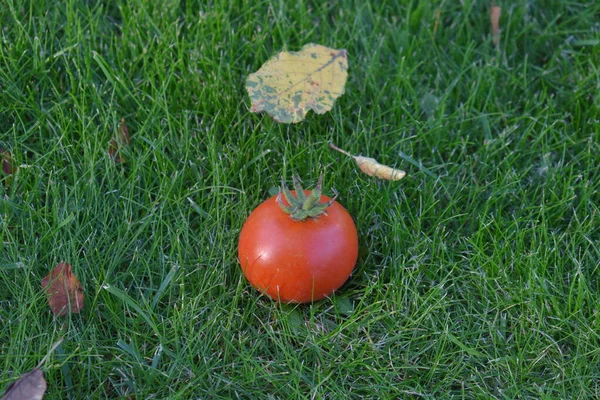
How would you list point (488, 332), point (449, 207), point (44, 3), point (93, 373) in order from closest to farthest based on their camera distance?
point (93, 373) → point (488, 332) → point (449, 207) → point (44, 3)

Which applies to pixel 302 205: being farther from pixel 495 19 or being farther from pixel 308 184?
pixel 495 19

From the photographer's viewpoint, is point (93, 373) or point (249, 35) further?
point (249, 35)

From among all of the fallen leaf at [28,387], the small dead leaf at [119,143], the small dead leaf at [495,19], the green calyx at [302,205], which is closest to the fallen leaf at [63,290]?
the fallen leaf at [28,387]

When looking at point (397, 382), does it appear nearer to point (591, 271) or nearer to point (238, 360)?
point (238, 360)

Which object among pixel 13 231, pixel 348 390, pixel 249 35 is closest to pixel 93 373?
pixel 13 231

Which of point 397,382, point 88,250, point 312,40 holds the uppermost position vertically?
point 312,40

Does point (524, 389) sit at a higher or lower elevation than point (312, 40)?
lower

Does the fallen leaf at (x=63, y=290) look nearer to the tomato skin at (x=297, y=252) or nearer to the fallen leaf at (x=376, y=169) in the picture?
the tomato skin at (x=297, y=252)

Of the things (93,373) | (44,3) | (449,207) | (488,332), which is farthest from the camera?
(44,3)
